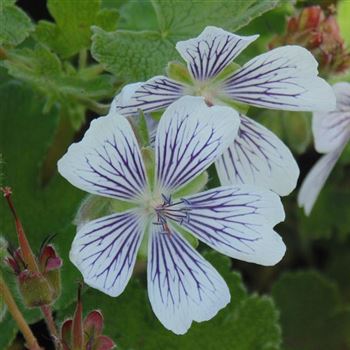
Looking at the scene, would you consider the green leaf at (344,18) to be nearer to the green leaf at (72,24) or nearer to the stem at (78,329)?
the green leaf at (72,24)

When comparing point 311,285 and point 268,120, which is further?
point 311,285

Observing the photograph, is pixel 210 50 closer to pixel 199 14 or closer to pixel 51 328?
pixel 199 14

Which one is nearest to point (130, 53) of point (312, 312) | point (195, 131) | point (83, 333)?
point (195, 131)

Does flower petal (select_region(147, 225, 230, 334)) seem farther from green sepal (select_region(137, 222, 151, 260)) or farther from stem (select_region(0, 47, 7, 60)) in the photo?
stem (select_region(0, 47, 7, 60))

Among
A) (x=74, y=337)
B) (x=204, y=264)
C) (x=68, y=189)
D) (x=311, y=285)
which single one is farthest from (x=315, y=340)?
(x=74, y=337)

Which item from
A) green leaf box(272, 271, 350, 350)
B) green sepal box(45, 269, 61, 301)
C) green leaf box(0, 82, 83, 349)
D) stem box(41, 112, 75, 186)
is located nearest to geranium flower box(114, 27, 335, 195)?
green sepal box(45, 269, 61, 301)

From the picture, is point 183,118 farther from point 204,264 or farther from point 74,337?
point 74,337
